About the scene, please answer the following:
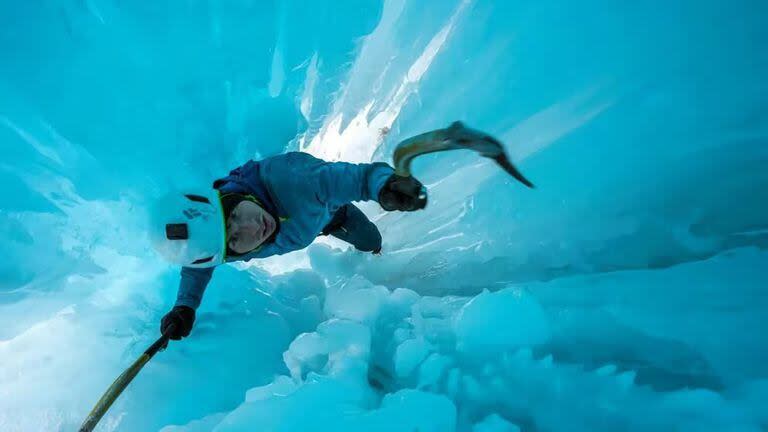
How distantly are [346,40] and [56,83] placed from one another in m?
1.61

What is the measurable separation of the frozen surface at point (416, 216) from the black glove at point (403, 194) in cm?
49

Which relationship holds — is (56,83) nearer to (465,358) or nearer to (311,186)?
(311,186)

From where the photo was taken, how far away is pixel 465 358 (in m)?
1.78

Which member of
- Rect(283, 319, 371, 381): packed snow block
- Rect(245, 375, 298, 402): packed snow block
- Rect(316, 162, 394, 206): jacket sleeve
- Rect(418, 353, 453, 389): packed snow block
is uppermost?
Rect(316, 162, 394, 206): jacket sleeve

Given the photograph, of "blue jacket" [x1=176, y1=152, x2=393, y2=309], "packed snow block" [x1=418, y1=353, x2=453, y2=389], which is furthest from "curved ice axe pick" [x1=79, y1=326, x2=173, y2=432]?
"packed snow block" [x1=418, y1=353, x2=453, y2=389]

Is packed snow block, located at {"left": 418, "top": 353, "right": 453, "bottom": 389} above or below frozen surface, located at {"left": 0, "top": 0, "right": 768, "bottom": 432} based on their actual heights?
below

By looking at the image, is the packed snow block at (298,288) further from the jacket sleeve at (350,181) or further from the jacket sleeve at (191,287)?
the jacket sleeve at (350,181)

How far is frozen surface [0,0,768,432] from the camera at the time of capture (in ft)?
5.08

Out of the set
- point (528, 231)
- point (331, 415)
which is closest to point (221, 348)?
point (331, 415)

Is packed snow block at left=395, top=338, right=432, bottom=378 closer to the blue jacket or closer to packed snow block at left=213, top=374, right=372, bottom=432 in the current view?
packed snow block at left=213, top=374, right=372, bottom=432

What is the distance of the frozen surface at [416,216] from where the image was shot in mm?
1549

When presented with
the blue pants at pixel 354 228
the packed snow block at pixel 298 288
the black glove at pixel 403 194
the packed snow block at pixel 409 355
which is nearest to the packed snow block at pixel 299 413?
the packed snow block at pixel 409 355

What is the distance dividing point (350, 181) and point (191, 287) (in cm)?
121

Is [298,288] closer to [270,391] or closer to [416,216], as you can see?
[416,216]
